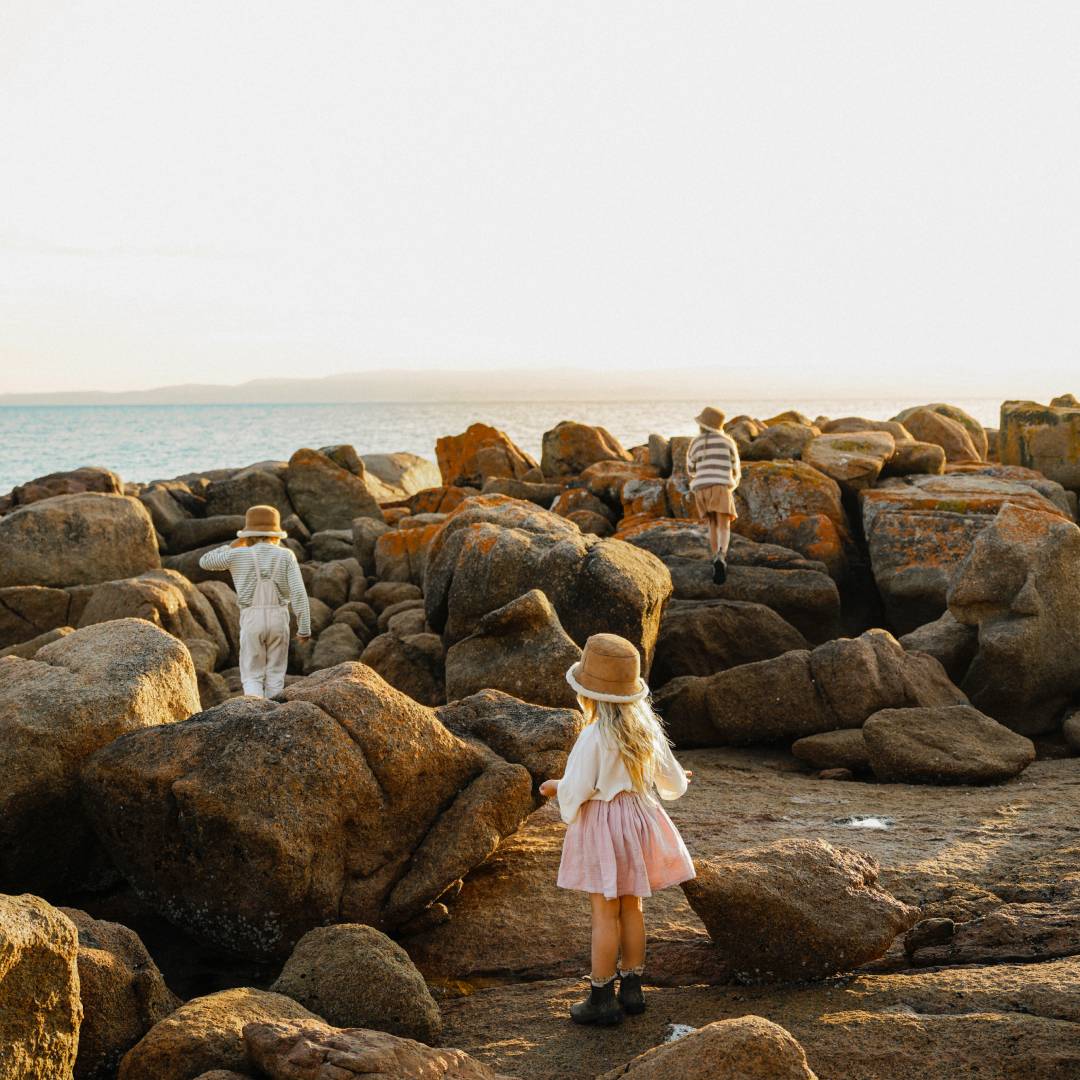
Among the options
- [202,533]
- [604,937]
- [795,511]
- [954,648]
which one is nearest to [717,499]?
[795,511]

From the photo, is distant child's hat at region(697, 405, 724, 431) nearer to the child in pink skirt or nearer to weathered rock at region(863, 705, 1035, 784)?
→ weathered rock at region(863, 705, 1035, 784)

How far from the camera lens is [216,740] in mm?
6648

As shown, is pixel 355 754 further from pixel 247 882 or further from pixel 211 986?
pixel 211 986

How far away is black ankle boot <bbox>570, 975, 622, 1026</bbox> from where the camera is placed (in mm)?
5512

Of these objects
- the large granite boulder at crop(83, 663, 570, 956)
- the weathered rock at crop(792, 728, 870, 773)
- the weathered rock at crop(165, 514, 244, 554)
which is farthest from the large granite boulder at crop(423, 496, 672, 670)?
the weathered rock at crop(165, 514, 244, 554)

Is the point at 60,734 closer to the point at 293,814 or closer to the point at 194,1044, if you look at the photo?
the point at 293,814

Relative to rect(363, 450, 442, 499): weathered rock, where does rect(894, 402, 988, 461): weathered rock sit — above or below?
above

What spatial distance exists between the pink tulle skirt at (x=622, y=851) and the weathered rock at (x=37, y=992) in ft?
7.65

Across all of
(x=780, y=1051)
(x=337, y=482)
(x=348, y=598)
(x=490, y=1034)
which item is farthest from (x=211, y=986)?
(x=337, y=482)

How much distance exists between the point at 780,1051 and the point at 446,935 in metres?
2.85

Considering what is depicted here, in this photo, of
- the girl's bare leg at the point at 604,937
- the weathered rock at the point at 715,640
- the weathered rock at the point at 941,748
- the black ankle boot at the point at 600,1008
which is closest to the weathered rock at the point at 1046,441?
the weathered rock at the point at 715,640

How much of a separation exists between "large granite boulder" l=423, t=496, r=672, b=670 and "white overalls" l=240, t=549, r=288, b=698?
1841mm

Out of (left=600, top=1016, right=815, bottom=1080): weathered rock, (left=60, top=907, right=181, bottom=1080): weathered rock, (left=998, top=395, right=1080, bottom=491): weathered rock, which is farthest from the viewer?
(left=998, top=395, right=1080, bottom=491): weathered rock

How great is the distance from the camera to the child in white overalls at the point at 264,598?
10.5 meters
